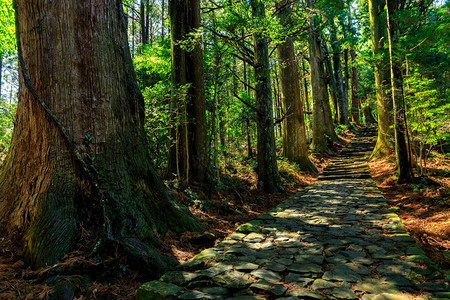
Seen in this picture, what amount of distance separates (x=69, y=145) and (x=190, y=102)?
3.75 meters

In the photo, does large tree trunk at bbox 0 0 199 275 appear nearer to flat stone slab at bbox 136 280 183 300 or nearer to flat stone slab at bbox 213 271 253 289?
flat stone slab at bbox 136 280 183 300

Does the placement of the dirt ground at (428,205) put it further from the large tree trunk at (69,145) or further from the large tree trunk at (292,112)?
the large tree trunk at (69,145)

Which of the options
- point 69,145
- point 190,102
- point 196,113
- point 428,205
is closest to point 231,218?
point 196,113

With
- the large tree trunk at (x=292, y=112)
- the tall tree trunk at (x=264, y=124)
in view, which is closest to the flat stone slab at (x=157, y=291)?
the tall tree trunk at (x=264, y=124)

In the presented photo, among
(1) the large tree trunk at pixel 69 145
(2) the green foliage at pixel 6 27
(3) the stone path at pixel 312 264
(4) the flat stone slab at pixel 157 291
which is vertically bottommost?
(3) the stone path at pixel 312 264

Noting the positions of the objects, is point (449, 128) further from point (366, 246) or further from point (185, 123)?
point (185, 123)

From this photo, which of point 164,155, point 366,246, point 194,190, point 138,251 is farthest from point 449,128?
point 138,251

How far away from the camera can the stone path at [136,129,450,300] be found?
2.45 metres

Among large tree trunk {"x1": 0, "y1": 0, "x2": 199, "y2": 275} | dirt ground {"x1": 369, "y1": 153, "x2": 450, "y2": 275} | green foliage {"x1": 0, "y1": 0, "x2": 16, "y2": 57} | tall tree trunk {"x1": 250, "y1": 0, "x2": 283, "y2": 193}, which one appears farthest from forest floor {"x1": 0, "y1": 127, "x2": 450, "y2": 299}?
green foliage {"x1": 0, "y1": 0, "x2": 16, "y2": 57}

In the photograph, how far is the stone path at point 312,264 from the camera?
2447mm

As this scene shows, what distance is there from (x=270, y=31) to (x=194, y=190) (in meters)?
3.90

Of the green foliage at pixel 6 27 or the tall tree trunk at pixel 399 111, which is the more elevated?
the green foliage at pixel 6 27

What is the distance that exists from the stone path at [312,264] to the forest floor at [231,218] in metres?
0.28

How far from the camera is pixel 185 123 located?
6016mm
